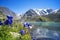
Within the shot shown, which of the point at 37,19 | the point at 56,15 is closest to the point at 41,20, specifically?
the point at 37,19

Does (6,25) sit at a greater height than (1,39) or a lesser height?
greater

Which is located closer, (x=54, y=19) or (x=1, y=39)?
(x=1, y=39)

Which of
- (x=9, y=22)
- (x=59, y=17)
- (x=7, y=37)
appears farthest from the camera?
(x=59, y=17)

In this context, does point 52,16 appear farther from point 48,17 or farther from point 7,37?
point 7,37

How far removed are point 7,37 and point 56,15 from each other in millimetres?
183017

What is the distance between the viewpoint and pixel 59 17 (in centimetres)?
17812

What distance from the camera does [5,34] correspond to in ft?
12.8

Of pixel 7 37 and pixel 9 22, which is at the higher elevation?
pixel 9 22

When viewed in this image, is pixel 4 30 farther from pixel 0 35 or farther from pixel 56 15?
pixel 56 15

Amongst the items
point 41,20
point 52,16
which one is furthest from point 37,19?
point 52,16

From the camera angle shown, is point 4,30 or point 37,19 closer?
point 4,30

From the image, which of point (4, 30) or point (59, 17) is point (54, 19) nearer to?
point (59, 17)

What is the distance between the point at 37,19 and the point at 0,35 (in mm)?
181424

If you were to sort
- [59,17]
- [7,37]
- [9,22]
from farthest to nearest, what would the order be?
[59,17] → [7,37] → [9,22]
